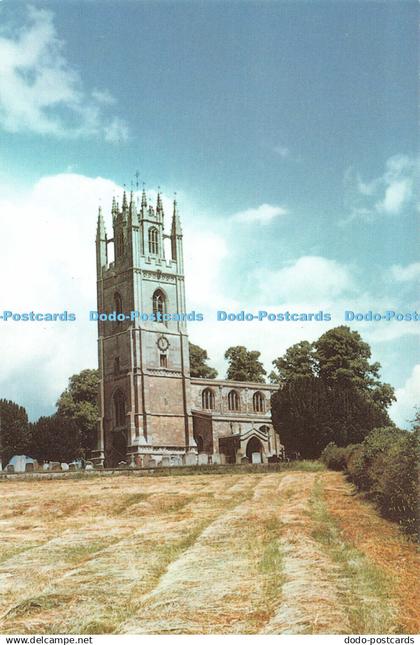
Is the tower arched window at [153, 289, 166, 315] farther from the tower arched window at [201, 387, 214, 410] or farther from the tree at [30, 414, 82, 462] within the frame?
the tree at [30, 414, 82, 462]

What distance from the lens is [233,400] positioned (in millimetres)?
72688

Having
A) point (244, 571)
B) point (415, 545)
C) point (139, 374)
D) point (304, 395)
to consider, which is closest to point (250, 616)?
point (244, 571)

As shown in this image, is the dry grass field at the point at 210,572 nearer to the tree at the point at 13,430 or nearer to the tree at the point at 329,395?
the tree at the point at 329,395

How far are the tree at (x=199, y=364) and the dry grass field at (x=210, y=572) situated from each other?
64.7 metres

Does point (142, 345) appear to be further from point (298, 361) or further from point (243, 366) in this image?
point (243, 366)

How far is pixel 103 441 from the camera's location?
216ft

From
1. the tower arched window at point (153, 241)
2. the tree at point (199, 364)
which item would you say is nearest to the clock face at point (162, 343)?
the tower arched window at point (153, 241)

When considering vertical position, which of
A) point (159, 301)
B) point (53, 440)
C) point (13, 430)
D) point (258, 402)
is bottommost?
point (53, 440)

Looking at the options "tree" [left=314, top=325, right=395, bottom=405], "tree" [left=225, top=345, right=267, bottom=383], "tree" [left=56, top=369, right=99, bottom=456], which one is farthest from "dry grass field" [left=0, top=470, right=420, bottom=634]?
"tree" [left=225, top=345, right=267, bottom=383]

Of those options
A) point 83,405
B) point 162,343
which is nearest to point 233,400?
point 162,343

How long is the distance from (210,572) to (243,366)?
240 feet

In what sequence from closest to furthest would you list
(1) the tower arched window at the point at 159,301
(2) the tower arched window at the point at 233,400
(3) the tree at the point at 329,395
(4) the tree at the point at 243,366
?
(3) the tree at the point at 329,395 → (1) the tower arched window at the point at 159,301 → (2) the tower arched window at the point at 233,400 → (4) the tree at the point at 243,366

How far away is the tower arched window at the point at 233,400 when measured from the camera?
7231 cm
